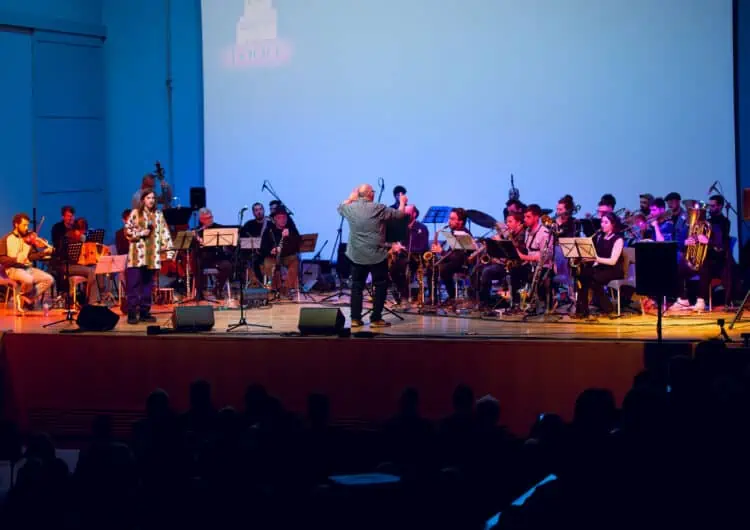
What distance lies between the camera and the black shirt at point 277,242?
1348 centimetres

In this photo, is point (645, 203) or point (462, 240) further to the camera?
point (645, 203)

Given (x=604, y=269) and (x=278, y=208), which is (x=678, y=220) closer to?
(x=604, y=269)

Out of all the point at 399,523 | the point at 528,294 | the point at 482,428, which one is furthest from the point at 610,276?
the point at 399,523

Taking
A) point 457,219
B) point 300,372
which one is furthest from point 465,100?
point 300,372

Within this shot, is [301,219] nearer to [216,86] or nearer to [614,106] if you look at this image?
[216,86]

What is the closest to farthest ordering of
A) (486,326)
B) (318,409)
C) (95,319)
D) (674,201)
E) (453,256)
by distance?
(318,409) < (95,319) < (486,326) < (674,201) < (453,256)

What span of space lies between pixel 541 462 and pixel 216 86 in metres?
11.0

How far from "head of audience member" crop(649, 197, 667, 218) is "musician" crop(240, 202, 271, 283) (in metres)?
4.83

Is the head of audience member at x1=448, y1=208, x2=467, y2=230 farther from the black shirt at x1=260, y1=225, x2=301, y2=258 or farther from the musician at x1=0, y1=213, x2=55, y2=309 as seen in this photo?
the musician at x1=0, y1=213, x2=55, y2=309

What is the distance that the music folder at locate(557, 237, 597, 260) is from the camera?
10.4m

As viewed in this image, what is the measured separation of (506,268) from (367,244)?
1.90 meters

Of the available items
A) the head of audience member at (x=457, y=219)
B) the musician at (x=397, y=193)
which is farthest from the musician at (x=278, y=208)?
the head of audience member at (x=457, y=219)

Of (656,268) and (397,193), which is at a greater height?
(397,193)

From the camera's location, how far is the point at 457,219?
1220 cm
